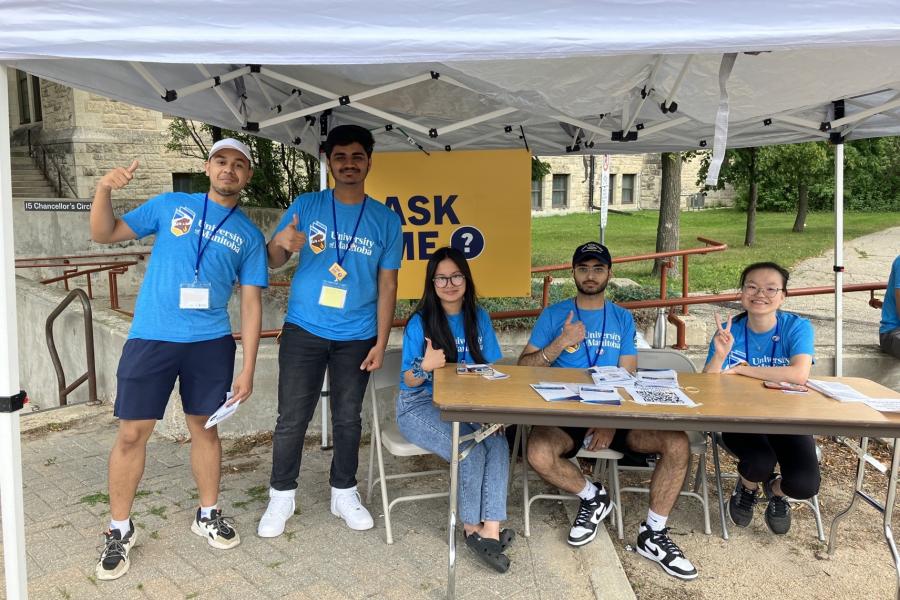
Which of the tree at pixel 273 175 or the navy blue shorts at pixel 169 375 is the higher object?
the tree at pixel 273 175

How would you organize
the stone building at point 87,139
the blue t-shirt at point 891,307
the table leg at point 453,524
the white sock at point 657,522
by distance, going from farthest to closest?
the stone building at point 87,139 < the blue t-shirt at point 891,307 < the white sock at point 657,522 < the table leg at point 453,524

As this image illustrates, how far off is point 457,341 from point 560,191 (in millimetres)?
25158

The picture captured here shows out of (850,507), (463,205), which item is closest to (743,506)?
(850,507)

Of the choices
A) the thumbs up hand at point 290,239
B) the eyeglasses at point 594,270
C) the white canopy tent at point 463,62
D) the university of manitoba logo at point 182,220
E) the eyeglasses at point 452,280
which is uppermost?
the white canopy tent at point 463,62

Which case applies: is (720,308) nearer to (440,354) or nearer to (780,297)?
(780,297)

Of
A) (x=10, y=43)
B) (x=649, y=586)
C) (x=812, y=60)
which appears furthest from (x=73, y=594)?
(x=812, y=60)

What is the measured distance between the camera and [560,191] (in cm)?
2758

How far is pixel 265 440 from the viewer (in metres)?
4.40

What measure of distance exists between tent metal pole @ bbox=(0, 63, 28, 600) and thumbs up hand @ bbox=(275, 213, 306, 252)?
109 cm

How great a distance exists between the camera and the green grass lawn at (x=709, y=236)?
12.5 meters

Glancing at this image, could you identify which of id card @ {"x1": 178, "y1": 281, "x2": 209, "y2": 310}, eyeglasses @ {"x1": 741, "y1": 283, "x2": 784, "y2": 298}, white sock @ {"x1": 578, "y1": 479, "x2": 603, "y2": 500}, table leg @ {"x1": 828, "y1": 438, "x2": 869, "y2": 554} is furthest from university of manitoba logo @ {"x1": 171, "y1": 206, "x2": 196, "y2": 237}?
table leg @ {"x1": 828, "y1": 438, "x2": 869, "y2": 554}

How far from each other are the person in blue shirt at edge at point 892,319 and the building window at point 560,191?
75.5ft

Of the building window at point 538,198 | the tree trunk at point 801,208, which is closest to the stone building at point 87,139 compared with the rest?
the tree trunk at point 801,208

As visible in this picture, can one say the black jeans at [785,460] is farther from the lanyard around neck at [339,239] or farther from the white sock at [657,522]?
the lanyard around neck at [339,239]
